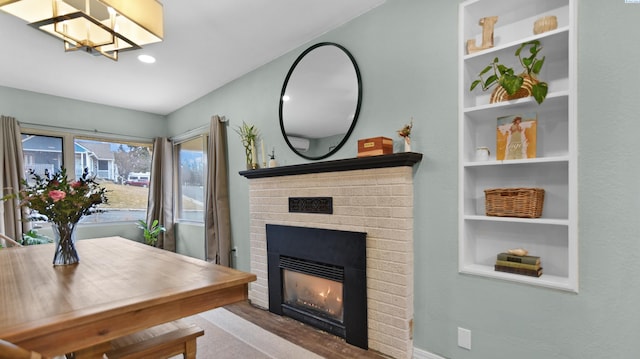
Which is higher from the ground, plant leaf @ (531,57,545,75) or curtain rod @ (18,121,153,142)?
curtain rod @ (18,121,153,142)

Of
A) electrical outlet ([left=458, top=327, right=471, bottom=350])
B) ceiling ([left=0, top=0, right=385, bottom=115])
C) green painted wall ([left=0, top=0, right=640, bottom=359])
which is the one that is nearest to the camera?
green painted wall ([left=0, top=0, right=640, bottom=359])

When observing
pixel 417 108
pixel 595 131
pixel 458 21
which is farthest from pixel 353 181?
→ pixel 595 131

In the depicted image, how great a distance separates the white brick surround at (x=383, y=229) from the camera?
2.10m

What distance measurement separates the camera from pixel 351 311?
2381 millimetres

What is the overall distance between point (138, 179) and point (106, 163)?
1.69ft

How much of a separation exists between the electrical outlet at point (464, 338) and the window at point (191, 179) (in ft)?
12.5

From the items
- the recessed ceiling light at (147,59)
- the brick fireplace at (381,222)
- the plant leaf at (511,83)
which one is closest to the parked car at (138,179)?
the recessed ceiling light at (147,59)

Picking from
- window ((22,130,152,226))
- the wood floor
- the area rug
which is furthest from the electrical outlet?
window ((22,130,152,226))

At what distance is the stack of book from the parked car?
17.5 ft

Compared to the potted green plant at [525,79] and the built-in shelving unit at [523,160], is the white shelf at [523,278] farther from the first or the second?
the potted green plant at [525,79]

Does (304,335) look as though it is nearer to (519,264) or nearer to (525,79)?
(519,264)

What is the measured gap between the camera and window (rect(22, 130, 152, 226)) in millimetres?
4289

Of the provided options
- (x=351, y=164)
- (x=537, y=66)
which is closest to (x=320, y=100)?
(x=351, y=164)

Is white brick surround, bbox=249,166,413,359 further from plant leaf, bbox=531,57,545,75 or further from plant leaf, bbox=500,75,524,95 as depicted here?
plant leaf, bbox=531,57,545,75
